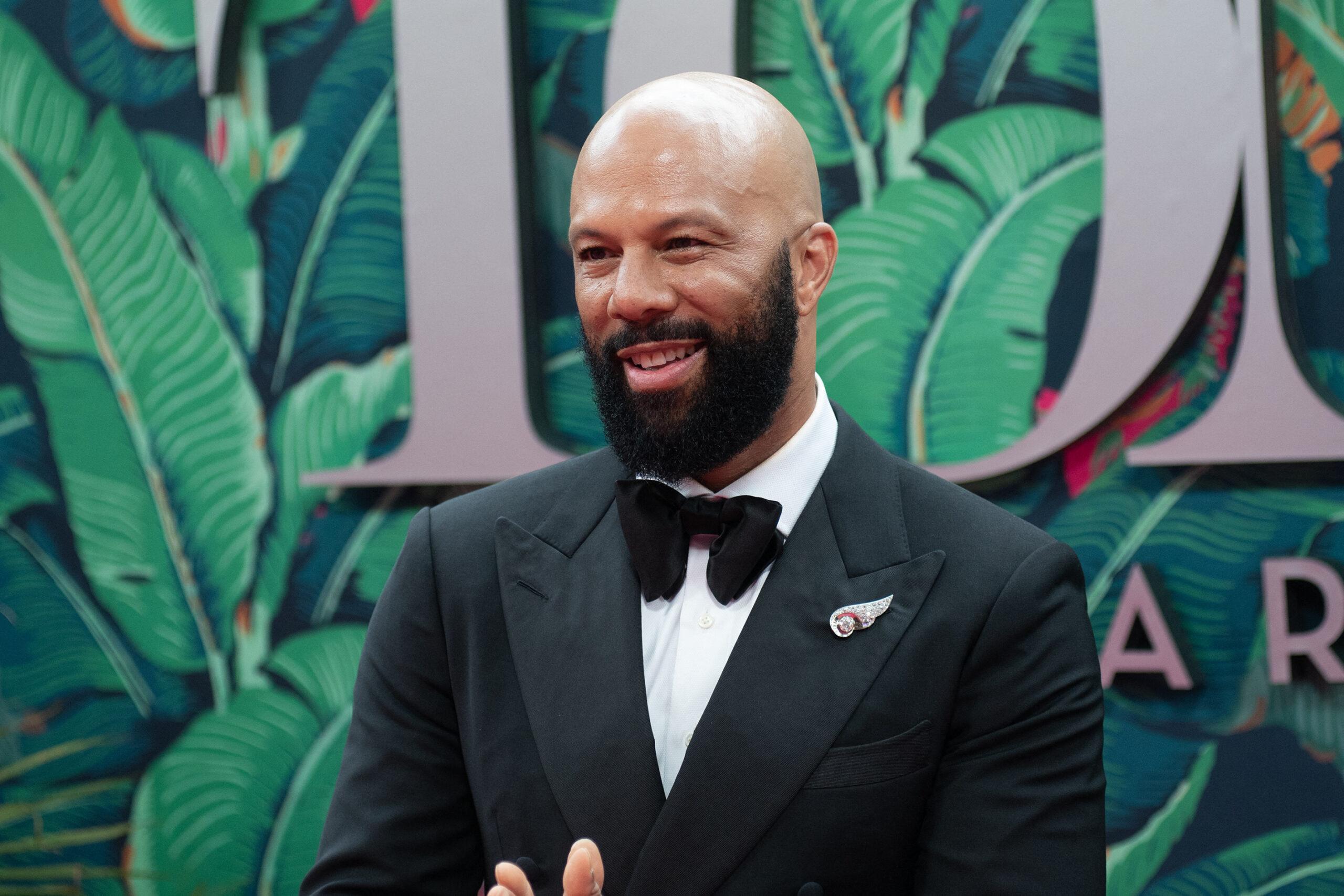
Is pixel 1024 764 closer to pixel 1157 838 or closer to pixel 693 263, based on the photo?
pixel 693 263

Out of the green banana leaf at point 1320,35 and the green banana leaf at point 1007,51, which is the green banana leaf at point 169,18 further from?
the green banana leaf at point 1320,35

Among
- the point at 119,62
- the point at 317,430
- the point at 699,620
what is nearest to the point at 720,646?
the point at 699,620

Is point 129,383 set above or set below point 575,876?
above

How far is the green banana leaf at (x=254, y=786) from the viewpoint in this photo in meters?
2.57

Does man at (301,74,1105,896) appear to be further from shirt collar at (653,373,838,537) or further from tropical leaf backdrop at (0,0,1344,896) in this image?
tropical leaf backdrop at (0,0,1344,896)

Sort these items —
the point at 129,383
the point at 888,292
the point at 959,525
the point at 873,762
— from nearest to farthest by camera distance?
the point at 873,762
the point at 959,525
the point at 888,292
the point at 129,383

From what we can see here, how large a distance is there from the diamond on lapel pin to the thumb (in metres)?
0.35

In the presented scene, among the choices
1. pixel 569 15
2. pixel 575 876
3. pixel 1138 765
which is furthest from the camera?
pixel 569 15

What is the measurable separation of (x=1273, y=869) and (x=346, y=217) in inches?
83.9

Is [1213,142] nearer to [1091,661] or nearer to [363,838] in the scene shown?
[1091,661]

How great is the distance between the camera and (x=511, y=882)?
39.4 inches

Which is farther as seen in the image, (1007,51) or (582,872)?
(1007,51)

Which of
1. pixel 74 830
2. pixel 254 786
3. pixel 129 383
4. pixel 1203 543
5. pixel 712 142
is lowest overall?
pixel 74 830

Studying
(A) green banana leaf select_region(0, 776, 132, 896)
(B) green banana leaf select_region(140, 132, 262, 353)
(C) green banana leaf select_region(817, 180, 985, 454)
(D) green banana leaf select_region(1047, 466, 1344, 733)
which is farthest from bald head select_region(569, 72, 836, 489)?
(A) green banana leaf select_region(0, 776, 132, 896)
